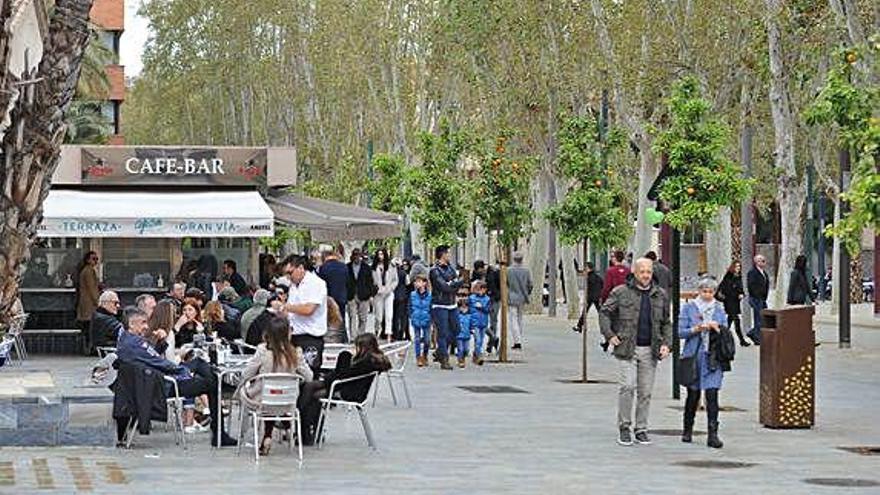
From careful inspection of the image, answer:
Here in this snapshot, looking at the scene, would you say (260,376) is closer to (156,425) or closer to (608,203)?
(156,425)

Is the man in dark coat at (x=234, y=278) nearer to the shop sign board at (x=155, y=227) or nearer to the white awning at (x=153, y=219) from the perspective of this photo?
the white awning at (x=153, y=219)

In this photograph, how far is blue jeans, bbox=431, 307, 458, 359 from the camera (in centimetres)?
2994

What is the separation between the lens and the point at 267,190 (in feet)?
108

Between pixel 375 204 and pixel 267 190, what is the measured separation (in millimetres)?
23024

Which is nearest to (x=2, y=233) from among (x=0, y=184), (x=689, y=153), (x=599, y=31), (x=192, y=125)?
(x=0, y=184)

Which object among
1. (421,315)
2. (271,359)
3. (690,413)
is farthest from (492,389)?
(271,359)

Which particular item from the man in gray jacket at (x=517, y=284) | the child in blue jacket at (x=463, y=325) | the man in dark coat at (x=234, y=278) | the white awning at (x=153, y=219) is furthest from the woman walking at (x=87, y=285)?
the man in gray jacket at (x=517, y=284)

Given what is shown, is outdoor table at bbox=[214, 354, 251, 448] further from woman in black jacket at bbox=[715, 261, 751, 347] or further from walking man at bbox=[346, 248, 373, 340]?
woman in black jacket at bbox=[715, 261, 751, 347]

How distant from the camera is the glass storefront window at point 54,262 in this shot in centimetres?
3238

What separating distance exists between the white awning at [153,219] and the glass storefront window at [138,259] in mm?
2965

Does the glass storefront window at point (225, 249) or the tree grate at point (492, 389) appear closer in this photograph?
the tree grate at point (492, 389)

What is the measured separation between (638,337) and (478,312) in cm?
1241

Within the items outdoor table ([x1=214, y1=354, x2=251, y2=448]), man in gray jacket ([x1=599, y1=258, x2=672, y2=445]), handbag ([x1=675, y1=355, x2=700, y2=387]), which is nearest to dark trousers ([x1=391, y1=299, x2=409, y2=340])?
outdoor table ([x1=214, y1=354, x2=251, y2=448])

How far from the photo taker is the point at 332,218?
3091 cm
